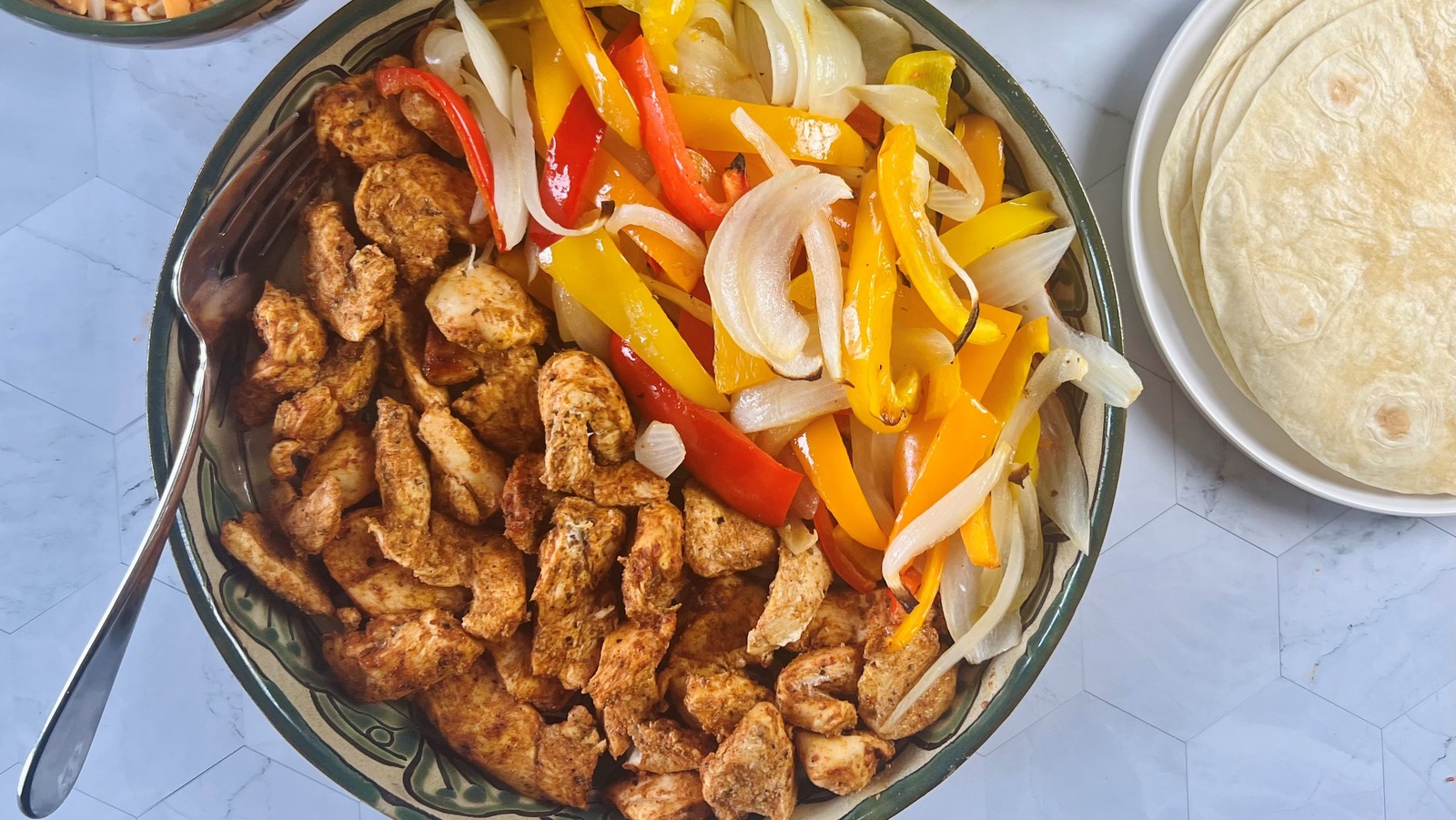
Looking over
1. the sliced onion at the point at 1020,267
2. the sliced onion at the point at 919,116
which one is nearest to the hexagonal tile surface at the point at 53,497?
the sliced onion at the point at 919,116

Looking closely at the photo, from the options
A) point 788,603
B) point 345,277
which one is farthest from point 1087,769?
point 345,277

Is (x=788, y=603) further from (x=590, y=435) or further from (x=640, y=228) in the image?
(x=640, y=228)

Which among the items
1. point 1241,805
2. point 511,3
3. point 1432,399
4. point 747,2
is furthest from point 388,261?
point 1241,805

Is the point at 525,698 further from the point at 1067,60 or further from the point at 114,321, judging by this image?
the point at 1067,60

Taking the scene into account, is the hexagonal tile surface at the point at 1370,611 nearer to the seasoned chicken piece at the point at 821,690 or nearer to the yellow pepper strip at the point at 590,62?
the seasoned chicken piece at the point at 821,690

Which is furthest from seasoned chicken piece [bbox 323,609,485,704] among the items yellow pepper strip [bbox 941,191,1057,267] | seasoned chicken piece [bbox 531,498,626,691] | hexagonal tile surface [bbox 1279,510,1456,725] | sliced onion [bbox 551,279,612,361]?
hexagonal tile surface [bbox 1279,510,1456,725]

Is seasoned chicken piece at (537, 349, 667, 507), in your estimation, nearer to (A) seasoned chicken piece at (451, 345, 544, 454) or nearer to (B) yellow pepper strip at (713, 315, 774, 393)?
(A) seasoned chicken piece at (451, 345, 544, 454)
